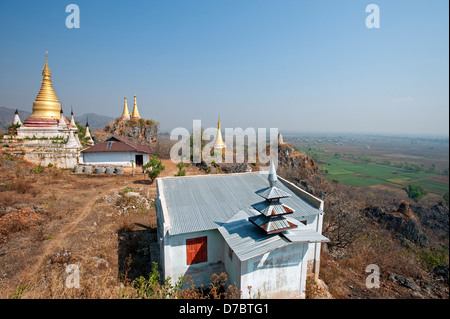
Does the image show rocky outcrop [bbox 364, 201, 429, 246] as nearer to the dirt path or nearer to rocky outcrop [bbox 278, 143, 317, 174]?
rocky outcrop [bbox 278, 143, 317, 174]

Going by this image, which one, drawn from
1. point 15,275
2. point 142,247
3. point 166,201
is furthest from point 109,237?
point 166,201

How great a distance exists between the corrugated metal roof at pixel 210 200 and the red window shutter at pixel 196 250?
0.56 metres

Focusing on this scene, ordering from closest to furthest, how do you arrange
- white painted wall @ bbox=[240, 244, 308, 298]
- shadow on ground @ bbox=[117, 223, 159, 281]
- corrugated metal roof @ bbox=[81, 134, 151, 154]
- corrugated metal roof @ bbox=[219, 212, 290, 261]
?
corrugated metal roof @ bbox=[219, 212, 290, 261], white painted wall @ bbox=[240, 244, 308, 298], shadow on ground @ bbox=[117, 223, 159, 281], corrugated metal roof @ bbox=[81, 134, 151, 154]

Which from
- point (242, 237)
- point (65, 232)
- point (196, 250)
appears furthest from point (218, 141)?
point (242, 237)

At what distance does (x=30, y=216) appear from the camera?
12781mm

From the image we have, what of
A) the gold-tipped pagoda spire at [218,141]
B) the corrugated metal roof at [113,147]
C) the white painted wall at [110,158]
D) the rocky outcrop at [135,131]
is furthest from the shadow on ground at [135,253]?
the rocky outcrop at [135,131]

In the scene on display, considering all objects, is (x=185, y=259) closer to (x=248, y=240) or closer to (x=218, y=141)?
(x=248, y=240)

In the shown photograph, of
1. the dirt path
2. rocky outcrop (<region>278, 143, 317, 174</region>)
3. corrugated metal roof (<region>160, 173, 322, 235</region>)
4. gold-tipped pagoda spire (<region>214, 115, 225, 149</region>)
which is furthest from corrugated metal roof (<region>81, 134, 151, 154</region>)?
rocky outcrop (<region>278, 143, 317, 174</region>)

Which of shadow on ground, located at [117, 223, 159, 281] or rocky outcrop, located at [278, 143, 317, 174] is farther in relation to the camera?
rocky outcrop, located at [278, 143, 317, 174]

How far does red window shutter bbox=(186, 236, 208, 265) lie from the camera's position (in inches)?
324

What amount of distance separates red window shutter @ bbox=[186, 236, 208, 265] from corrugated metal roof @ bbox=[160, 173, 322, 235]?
560mm

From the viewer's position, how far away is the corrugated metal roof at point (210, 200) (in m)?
8.48
